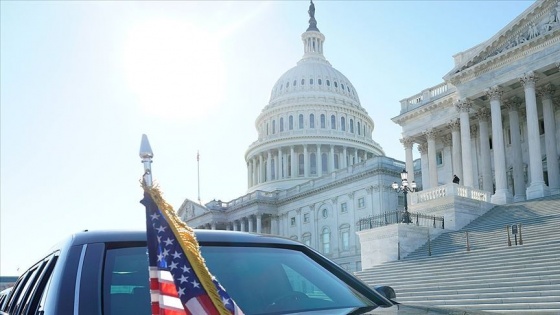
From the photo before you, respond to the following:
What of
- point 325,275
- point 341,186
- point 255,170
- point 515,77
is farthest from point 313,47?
point 325,275

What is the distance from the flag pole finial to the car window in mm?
905

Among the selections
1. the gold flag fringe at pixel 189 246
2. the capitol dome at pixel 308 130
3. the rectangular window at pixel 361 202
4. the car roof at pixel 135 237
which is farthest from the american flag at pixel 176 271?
the capitol dome at pixel 308 130

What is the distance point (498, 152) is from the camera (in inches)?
1608

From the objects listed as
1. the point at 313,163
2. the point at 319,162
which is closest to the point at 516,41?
the point at 319,162

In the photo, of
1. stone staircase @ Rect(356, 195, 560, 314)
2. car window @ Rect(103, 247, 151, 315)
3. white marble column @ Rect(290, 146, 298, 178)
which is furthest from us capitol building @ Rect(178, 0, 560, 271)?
car window @ Rect(103, 247, 151, 315)

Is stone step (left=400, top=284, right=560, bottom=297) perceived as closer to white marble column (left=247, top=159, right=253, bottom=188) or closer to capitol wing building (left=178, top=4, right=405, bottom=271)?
capitol wing building (left=178, top=4, right=405, bottom=271)

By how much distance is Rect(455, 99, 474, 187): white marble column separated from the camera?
4300 cm

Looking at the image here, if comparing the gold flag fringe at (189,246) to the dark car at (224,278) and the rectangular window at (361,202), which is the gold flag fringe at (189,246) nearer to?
the dark car at (224,278)

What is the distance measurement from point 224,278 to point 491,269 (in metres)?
21.0

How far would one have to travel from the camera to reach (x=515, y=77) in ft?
132

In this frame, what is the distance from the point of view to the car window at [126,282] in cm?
346

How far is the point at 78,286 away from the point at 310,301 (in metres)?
1.42

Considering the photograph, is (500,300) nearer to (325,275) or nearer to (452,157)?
(325,275)

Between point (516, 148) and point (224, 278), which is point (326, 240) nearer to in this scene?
point (516, 148)
